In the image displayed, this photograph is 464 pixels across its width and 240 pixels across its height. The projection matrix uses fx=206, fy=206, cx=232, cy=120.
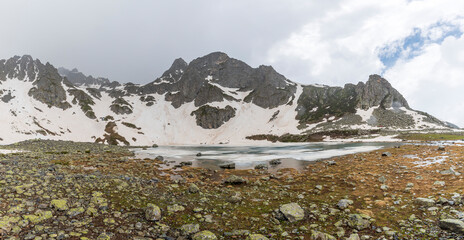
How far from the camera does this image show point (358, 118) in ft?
420

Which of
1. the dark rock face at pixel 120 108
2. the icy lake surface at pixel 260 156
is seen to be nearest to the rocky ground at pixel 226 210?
the icy lake surface at pixel 260 156

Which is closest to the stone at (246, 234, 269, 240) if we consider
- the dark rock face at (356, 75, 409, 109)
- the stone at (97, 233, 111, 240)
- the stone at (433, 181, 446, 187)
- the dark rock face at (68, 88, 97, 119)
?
the stone at (97, 233, 111, 240)

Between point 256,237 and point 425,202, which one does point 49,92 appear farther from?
point 425,202

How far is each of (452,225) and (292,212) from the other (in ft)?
20.3

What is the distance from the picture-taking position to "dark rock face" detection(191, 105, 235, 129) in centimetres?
18512

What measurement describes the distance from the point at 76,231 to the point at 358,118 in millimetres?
146885

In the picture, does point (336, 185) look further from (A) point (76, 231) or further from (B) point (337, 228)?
(A) point (76, 231)

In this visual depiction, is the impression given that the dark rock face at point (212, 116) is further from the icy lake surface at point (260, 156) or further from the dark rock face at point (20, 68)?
the dark rock face at point (20, 68)

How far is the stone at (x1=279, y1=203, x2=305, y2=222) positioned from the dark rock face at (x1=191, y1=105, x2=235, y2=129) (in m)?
173

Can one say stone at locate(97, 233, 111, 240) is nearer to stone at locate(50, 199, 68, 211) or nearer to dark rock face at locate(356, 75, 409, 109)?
stone at locate(50, 199, 68, 211)

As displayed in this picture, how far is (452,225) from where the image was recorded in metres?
8.18

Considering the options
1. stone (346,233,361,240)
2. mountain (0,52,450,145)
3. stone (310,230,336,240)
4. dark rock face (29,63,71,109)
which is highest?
dark rock face (29,63,71,109)

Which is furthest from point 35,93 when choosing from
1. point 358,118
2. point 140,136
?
point 358,118

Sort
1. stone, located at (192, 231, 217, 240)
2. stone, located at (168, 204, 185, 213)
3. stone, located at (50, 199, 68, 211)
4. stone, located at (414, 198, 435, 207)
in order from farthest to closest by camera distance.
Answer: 1. stone, located at (168, 204, 185, 213)
2. stone, located at (414, 198, 435, 207)
3. stone, located at (50, 199, 68, 211)
4. stone, located at (192, 231, 217, 240)
